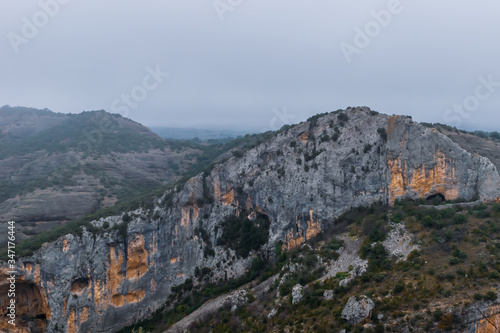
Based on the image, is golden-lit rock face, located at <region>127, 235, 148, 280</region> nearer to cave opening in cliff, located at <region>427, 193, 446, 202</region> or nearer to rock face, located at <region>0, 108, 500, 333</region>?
rock face, located at <region>0, 108, 500, 333</region>

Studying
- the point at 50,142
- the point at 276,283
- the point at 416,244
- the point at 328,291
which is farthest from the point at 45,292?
the point at 50,142

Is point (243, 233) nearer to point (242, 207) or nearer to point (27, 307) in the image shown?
point (242, 207)

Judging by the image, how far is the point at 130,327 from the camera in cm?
4559

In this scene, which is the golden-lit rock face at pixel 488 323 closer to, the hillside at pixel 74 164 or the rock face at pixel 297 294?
the rock face at pixel 297 294

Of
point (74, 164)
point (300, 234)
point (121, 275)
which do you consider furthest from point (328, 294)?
point (74, 164)

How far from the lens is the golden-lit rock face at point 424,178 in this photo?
3691cm

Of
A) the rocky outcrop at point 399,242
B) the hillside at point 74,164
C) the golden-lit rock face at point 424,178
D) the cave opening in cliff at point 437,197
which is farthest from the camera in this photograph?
the hillside at point 74,164

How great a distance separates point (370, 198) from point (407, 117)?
1043 centimetres

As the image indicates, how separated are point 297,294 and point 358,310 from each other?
6983mm

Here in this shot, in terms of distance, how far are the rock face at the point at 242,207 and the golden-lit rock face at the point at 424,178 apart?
10cm

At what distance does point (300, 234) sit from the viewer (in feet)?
141

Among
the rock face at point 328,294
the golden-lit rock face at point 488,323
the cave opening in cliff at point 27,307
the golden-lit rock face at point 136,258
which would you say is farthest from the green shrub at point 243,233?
the golden-lit rock face at point 488,323

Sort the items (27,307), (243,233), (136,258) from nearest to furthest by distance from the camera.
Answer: (27,307) < (243,233) < (136,258)

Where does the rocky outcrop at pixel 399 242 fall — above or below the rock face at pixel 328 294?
above
